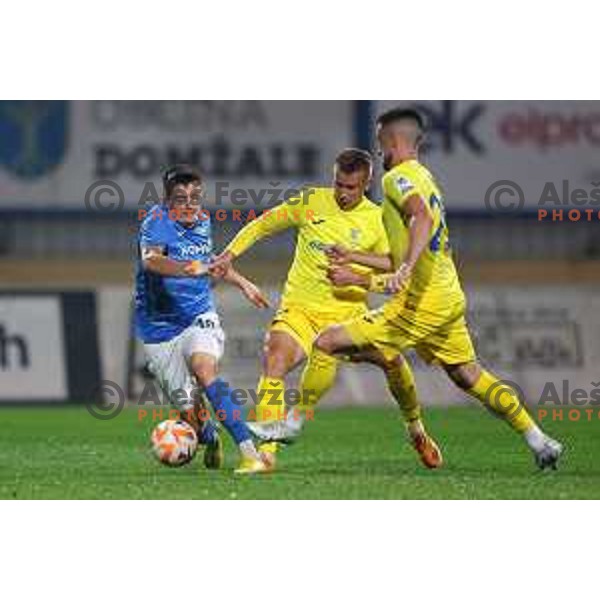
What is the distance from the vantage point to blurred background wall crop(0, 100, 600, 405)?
18.5m

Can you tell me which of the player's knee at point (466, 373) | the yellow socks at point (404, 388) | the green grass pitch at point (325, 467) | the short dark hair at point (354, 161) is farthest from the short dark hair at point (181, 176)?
the player's knee at point (466, 373)

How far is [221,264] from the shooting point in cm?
1088

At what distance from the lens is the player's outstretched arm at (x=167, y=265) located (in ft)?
35.9

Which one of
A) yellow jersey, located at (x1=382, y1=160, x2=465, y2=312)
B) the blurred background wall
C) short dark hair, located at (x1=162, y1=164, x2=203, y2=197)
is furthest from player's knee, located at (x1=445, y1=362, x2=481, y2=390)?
the blurred background wall

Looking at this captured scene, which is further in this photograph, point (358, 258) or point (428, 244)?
point (358, 258)

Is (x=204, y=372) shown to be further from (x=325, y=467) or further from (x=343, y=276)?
(x=325, y=467)

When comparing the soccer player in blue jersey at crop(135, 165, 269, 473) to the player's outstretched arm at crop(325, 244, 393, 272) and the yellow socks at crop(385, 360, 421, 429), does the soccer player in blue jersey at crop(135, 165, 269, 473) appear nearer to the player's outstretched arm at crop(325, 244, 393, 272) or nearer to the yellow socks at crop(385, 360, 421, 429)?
the player's outstretched arm at crop(325, 244, 393, 272)

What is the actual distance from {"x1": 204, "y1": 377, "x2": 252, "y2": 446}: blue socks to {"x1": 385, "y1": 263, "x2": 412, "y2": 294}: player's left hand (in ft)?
3.95

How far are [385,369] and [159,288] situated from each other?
4.36 ft

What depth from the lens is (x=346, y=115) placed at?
19.1 meters

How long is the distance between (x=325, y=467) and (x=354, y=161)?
5.81 ft

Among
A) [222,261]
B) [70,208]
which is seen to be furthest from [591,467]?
[70,208]

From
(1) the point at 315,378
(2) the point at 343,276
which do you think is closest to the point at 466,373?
(2) the point at 343,276

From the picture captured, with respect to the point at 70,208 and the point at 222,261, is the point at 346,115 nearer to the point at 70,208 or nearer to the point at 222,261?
the point at 70,208
